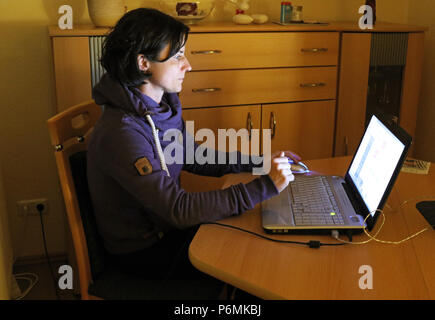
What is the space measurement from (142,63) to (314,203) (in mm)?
688

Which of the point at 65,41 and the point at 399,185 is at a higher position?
the point at 65,41

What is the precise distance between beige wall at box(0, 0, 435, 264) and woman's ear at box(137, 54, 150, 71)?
1.07 meters

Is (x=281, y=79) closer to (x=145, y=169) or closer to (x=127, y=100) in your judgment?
(x=127, y=100)

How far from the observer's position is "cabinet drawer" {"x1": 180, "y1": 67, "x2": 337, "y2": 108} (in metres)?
2.40

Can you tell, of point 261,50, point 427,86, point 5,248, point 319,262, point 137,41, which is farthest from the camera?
point 427,86

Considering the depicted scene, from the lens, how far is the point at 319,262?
117cm

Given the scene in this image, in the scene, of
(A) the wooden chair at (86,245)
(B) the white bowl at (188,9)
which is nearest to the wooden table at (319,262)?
(A) the wooden chair at (86,245)

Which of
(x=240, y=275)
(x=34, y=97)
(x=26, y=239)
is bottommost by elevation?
(x=26, y=239)

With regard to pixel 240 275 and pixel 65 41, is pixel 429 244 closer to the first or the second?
pixel 240 275

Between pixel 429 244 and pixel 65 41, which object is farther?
pixel 65 41

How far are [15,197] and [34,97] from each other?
1.79ft

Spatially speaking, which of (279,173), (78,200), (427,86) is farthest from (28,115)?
(427,86)

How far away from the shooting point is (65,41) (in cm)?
214
